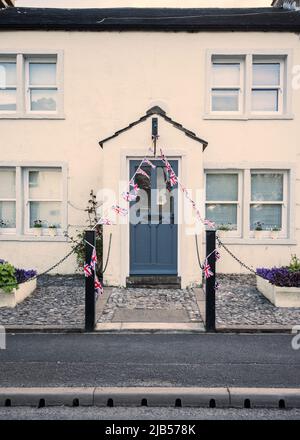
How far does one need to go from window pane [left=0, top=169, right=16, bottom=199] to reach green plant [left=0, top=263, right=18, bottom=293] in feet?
13.9

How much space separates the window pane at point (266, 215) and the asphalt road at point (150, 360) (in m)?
5.67

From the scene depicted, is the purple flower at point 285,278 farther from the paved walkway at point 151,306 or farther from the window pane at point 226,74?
the window pane at point 226,74

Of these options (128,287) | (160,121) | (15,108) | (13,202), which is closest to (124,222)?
(128,287)

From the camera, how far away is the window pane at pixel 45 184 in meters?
11.6

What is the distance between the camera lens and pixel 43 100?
11.6 metres

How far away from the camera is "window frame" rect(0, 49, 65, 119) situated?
37.1 ft

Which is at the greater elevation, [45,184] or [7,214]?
[45,184]

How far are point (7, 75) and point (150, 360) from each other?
966 centimetres

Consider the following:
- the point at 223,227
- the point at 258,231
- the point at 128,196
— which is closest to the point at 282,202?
the point at 258,231

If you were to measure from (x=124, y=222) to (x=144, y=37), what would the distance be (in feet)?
17.8

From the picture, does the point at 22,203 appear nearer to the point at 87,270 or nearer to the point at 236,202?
the point at 87,270

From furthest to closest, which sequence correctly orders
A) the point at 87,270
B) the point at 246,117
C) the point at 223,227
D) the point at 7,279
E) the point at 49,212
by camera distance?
the point at 49,212 → the point at 223,227 → the point at 246,117 → the point at 7,279 → the point at 87,270
